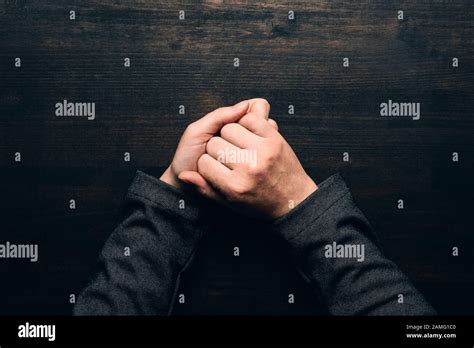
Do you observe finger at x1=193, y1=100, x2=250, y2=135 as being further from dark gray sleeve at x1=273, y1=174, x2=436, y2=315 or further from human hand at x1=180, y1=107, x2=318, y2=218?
dark gray sleeve at x1=273, y1=174, x2=436, y2=315

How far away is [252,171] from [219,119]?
0.43ft

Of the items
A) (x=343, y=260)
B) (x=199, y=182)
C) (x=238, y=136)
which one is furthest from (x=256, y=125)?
(x=343, y=260)

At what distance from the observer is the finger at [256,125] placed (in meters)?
0.94

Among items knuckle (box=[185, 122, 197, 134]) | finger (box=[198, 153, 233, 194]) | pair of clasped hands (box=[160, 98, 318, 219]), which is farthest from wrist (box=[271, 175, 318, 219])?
knuckle (box=[185, 122, 197, 134])

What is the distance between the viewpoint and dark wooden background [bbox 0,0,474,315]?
3.46ft

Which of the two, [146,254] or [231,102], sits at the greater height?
[231,102]

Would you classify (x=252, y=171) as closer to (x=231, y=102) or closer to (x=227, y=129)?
(x=227, y=129)

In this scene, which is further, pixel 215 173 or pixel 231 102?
pixel 231 102

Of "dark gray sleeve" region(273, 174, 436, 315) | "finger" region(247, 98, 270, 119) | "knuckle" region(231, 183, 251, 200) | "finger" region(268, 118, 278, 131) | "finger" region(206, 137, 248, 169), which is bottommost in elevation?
"dark gray sleeve" region(273, 174, 436, 315)

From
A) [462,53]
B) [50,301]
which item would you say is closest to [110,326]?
[50,301]

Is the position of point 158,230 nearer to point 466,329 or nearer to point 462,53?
point 466,329

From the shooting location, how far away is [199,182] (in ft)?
3.07

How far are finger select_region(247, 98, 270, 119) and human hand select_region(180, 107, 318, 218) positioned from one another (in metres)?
0.02

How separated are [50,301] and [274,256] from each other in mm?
488
